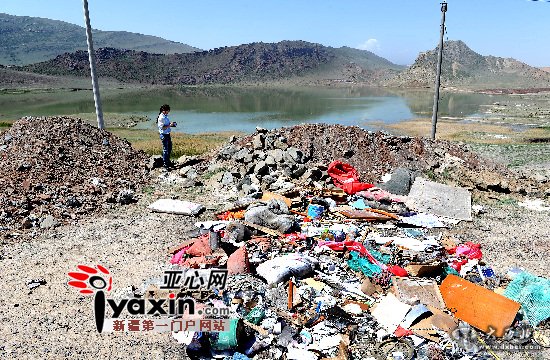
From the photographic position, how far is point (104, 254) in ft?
22.0

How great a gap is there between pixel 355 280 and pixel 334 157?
21.0 feet

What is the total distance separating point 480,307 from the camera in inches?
196

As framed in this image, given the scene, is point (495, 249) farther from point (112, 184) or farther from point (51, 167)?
point (51, 167)

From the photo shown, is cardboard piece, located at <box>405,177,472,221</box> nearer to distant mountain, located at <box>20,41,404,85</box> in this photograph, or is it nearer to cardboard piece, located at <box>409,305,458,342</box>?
cardboard piece, located at <box>409,305,458,342</box>

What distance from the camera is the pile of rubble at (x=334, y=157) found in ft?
33.6

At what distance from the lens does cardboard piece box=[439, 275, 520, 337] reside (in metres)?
4.80

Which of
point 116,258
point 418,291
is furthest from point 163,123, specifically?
point 418,291

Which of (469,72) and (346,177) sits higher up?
(469,72)

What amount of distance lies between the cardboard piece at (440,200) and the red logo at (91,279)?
6.58m

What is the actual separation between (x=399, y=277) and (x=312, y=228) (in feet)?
6.67

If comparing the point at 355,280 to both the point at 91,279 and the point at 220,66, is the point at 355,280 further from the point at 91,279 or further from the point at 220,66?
the point at 220,66

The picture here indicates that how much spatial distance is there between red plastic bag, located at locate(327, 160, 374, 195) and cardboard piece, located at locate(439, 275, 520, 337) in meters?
4.26

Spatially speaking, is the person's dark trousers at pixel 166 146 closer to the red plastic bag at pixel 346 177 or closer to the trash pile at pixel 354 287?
the trash pile at pixel 354 287

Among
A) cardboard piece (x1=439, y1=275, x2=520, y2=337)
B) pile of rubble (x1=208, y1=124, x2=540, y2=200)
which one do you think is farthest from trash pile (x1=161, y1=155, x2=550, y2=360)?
pile of rubble (x1=208, y1=124, x2=540, y2=200)
